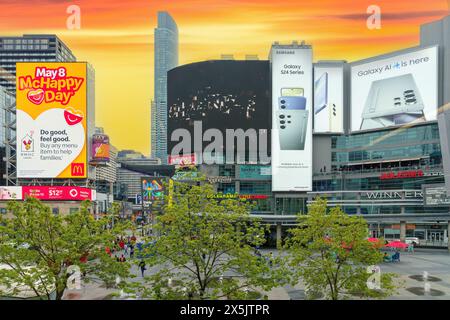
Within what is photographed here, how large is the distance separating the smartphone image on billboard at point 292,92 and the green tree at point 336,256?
60379 millimetres

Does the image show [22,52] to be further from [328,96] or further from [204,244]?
[204,244]

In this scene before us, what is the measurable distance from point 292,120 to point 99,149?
1464 inches

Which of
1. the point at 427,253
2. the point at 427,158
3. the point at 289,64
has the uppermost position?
the point at 289,64

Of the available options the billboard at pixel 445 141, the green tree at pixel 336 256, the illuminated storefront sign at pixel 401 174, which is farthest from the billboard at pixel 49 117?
the green tree at pixel 336 256

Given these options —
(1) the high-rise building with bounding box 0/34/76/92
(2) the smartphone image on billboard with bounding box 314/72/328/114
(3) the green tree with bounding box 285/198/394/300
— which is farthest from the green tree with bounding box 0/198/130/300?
(1) the high-rise building with bounding box 0/34/76/92

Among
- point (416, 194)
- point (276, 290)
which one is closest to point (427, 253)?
point (416, 194)

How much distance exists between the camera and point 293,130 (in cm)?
7781

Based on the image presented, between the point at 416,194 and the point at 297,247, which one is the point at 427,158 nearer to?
the point at 416,194

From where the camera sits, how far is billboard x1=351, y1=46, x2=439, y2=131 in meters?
70.5

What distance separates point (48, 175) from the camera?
6569 cm

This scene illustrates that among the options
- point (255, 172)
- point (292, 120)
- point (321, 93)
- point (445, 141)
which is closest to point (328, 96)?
point (321, 93)

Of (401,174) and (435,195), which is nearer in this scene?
(435,195)

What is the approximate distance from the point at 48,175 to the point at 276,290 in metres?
50.8

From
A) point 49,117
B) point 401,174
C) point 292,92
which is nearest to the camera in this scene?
point 49,117
